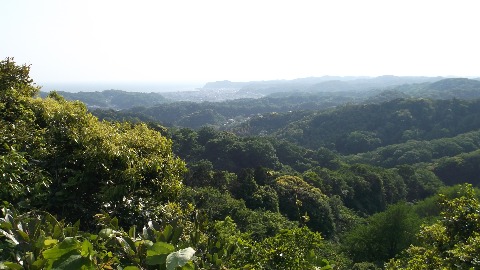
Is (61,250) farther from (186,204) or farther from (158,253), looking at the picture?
(186,204)

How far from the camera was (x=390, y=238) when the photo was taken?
77.9 ft

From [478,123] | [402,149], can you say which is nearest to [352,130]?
[402,149]

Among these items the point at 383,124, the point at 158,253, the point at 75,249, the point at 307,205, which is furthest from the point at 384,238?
the point at 383,124

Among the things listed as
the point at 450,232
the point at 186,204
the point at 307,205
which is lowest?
the point at 307,205

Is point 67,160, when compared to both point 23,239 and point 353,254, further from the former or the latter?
point 353,254

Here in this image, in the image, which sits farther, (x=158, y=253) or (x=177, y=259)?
(x=158, y=253)

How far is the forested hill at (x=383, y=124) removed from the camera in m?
88.2

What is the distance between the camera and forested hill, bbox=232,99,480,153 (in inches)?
3472

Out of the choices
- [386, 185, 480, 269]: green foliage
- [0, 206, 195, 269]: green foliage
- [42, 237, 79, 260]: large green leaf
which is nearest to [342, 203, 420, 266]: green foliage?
[386, 185, 480, 269]: green foliage

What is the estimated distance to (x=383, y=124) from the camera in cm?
9575

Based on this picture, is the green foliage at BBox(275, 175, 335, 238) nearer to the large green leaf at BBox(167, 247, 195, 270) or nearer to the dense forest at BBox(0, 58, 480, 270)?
the dense forest at BBox(0, 58, 480, 270)

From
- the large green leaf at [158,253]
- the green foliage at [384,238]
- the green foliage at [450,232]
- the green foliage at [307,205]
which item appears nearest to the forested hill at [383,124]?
the green foliage at [307,205]

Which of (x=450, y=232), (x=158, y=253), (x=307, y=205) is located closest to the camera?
(x=158, y=253)

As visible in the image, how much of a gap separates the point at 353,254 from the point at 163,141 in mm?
21314
